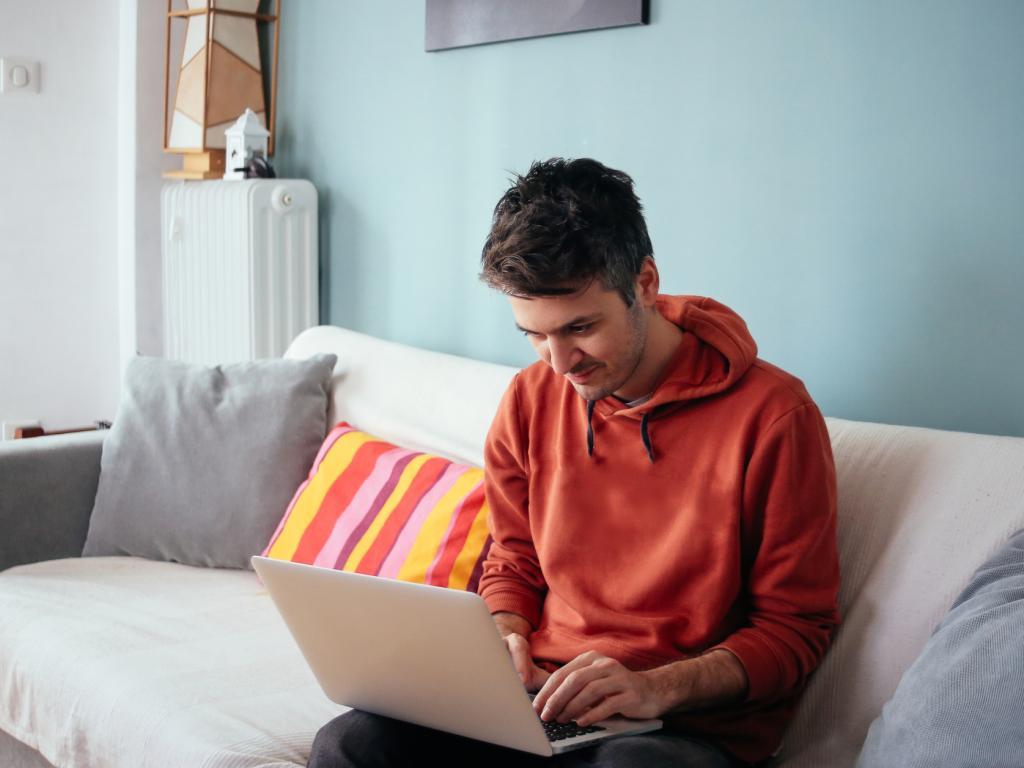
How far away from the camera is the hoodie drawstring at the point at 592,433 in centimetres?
139

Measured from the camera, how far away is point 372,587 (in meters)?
1.12

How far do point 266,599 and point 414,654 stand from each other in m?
0.91

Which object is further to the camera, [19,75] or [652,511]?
[19,75]

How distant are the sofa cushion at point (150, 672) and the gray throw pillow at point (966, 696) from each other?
28.9 inches

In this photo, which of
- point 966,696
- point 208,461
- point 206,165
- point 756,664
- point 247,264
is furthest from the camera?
point 206,165

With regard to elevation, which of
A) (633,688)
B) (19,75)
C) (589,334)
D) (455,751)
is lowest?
(455,751)

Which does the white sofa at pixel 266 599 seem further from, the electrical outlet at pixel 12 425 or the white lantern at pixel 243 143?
the electrical outlet at pixel 12 425

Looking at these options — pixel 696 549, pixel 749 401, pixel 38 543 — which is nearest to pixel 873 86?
pixel 749 401

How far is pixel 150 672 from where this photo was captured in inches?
65.2

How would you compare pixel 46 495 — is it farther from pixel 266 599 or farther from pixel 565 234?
pixel 565 234

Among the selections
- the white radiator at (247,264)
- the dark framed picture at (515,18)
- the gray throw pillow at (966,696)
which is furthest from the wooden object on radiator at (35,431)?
the gray throw pillow at (966,696)

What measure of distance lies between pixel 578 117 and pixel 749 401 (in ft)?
3.13

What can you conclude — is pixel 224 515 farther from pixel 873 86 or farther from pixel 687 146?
pixel 873 86

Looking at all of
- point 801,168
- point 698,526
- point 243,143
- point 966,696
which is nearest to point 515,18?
point 801,168
